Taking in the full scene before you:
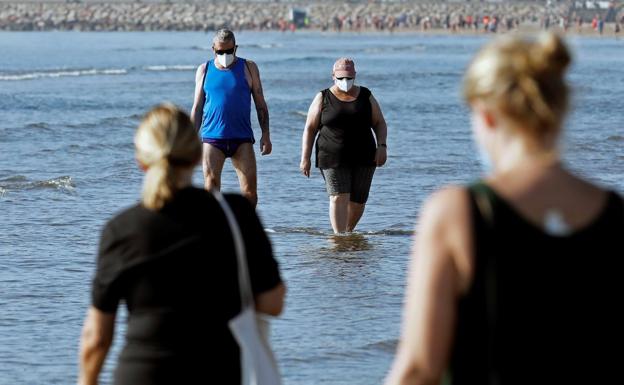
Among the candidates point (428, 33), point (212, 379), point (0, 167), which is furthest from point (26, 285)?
point (428, 33)

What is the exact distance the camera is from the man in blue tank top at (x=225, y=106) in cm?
1030

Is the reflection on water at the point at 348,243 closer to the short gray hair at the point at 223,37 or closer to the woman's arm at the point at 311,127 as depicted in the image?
the woman's arm at the point at 311,127

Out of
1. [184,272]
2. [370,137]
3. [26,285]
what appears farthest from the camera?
[370,137]

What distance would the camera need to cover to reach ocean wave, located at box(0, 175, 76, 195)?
632 inches

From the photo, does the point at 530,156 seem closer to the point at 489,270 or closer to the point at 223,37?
the point at 489,270

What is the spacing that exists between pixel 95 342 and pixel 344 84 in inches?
267

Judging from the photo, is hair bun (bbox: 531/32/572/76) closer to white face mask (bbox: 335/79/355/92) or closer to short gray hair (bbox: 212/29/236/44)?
short gray hair (bbox: 212/29/236/44)

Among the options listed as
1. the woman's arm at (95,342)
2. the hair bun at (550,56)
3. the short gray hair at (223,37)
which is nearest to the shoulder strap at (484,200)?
the hair bun at (550,56)

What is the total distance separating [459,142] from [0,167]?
7000mm

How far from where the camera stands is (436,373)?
2.97 m

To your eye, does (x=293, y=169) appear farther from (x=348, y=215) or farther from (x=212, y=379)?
(x=212, y=379)

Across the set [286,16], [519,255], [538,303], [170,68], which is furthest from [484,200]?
[286,16]

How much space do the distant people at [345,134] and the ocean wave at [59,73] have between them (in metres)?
34.4

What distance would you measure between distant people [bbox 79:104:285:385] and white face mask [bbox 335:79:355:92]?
268 inches
